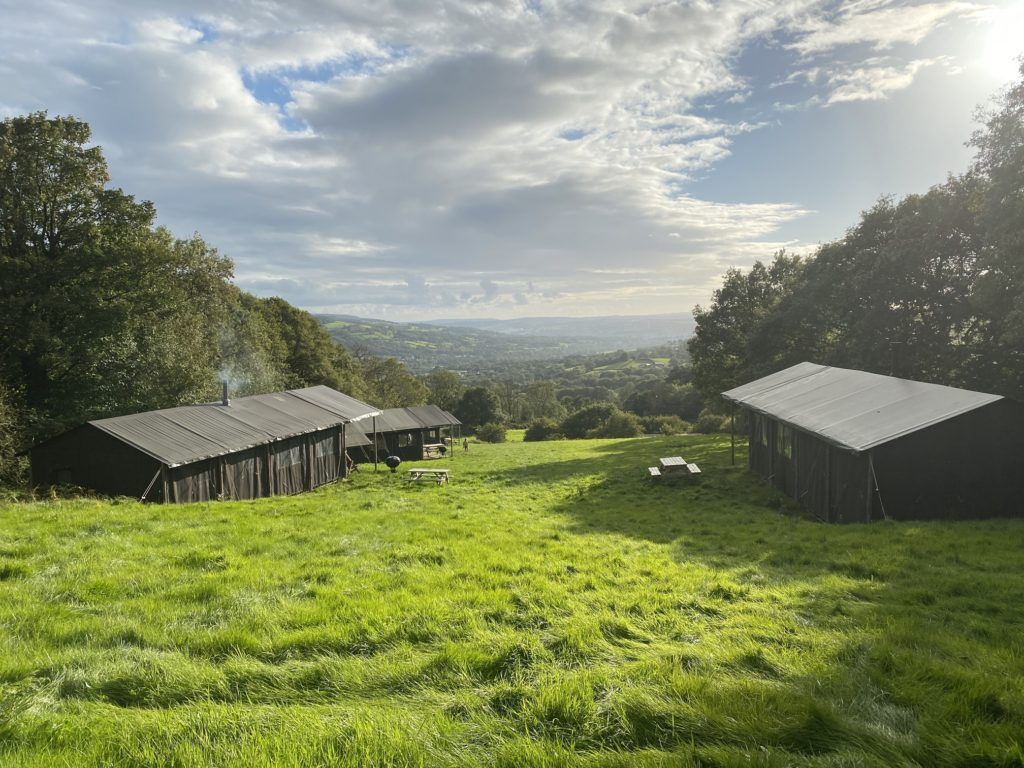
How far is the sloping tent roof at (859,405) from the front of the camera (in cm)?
1418

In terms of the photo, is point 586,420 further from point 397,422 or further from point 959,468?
point 959,468

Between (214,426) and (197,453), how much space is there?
9.48 ft

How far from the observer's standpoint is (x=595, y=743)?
3.47 meters

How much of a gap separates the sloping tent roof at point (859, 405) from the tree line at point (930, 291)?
11.6 ft

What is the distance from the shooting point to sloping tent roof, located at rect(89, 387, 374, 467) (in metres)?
18.4

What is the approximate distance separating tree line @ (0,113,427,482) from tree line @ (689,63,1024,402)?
3492 cm

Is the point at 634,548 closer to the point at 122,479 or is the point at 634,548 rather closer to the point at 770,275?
the point at 122,479

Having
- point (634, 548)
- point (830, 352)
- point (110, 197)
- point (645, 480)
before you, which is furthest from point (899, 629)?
point (110, 197)

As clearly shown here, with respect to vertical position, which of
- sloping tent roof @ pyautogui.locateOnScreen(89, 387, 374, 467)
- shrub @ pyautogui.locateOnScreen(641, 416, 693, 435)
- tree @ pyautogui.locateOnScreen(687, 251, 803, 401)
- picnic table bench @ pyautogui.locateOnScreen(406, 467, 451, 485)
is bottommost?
shrub @ pyautogui.locateOnScreen(641, 416, 693, 435)

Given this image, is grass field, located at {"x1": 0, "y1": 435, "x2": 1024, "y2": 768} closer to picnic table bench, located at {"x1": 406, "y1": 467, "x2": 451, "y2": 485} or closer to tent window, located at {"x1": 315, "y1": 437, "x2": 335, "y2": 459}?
picnic table bench, located at {"x1": 406, "y1": 467, "x2": 451, "y2": 485}

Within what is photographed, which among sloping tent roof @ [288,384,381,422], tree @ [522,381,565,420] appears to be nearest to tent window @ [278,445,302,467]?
sloping tent roof @ [288,384,381,422]

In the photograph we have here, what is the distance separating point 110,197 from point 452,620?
30669 mm

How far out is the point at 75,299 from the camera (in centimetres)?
2522

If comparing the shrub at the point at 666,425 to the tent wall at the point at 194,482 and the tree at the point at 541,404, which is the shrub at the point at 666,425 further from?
the tent wall at the point at 194,482
